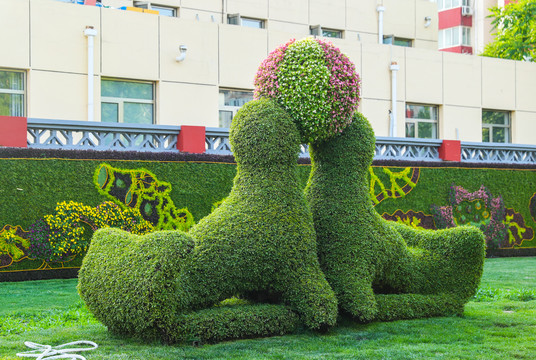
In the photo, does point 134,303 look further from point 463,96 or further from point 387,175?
point 463,96

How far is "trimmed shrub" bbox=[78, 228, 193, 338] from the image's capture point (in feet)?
19.3

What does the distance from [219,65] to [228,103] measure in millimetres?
1199

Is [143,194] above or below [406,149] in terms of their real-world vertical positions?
below

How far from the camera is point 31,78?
1559 centimetres

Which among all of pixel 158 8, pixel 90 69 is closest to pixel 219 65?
pixel 158 8

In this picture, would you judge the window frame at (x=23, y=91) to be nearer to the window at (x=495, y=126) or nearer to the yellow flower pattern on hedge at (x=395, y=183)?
the yellow flower pattern on hedge at (x=395, y=183)

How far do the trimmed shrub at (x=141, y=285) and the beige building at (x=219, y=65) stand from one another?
413 inches

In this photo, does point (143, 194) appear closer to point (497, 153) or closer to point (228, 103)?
point (228, 103)

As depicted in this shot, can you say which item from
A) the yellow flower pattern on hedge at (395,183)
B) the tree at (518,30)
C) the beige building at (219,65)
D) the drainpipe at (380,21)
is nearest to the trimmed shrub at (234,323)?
the yellow flower pattern on hedge at (395,183)

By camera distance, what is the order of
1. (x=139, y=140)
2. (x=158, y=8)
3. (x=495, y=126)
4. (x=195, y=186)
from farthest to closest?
(x=495, y=126), (x=158, y=8), (x=139, y=140), (x=195, y=186)

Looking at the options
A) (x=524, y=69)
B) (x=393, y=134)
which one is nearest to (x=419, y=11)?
(x=524, y=69)

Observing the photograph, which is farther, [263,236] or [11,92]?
[11,92]

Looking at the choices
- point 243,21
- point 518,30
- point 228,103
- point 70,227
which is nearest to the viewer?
point 70,227

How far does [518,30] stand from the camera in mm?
26422
